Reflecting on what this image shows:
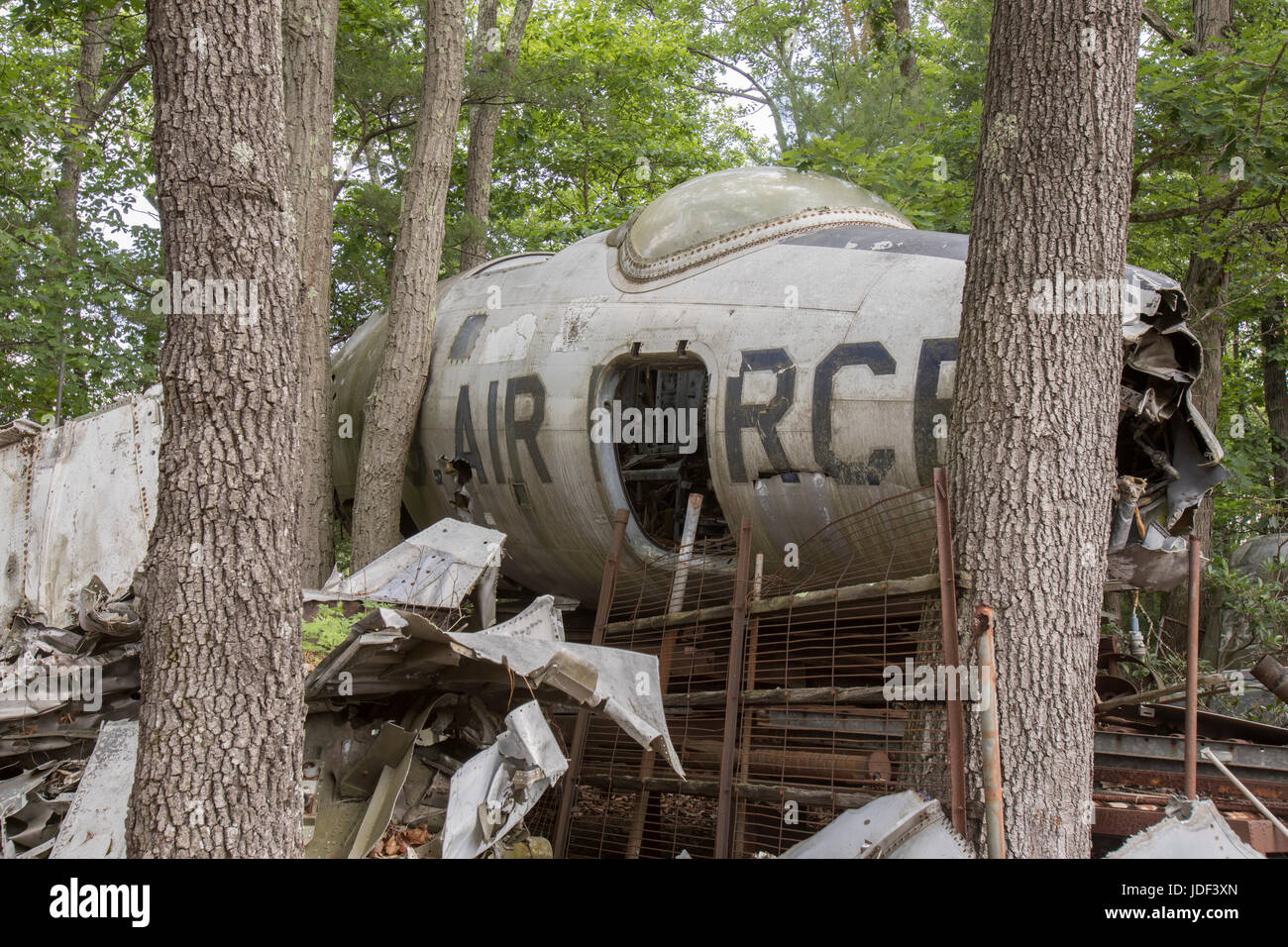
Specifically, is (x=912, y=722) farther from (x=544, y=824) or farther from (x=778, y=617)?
(x=544, y=824)

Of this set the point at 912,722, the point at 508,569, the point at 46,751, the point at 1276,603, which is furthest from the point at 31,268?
the point at 1276,603

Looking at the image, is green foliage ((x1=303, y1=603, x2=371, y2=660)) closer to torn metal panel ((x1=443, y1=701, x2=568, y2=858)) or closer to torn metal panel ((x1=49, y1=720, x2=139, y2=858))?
torn metal panel ((x1=49, y1=720, x2=139, y2=858))

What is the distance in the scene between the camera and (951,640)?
5.25 m

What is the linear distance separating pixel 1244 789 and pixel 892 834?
2.42 m

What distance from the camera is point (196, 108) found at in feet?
15.3

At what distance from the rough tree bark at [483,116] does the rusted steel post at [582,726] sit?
8312mm

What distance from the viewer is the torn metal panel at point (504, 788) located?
5.55 m

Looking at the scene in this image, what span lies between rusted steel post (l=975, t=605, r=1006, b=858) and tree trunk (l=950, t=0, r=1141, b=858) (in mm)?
236

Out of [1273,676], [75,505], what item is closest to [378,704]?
[75,505]

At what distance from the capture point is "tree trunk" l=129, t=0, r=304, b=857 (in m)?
4.36

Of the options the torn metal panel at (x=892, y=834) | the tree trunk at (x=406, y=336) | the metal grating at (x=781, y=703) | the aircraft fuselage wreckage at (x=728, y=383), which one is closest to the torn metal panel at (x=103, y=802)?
the metal grating at (x=781, y=703)

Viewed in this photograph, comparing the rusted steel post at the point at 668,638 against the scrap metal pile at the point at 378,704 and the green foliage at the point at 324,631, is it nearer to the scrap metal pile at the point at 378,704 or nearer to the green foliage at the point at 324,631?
the scrap metal pile at the point at 378,704

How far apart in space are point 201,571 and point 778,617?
351cm

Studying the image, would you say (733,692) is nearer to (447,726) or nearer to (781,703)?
(781,703)
